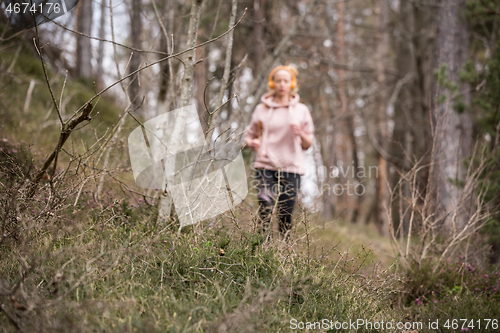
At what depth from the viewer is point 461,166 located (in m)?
4.92

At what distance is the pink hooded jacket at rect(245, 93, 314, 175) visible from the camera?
3371 millimetres

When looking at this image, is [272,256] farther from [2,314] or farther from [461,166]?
[461,166]

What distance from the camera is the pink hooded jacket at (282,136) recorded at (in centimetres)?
337

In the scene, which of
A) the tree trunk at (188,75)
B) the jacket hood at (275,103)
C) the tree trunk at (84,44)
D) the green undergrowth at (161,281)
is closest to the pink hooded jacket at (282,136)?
the jacket hood at (275,103)

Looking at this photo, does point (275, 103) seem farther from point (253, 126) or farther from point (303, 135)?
point (303, 135)

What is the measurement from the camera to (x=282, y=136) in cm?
345

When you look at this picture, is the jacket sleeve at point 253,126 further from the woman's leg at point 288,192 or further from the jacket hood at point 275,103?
the woman's leg at point 288,192

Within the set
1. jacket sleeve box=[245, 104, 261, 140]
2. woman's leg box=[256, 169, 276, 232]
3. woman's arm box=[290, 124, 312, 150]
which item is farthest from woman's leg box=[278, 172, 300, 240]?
jacket sleeve box=[245, 104, 261, 140]

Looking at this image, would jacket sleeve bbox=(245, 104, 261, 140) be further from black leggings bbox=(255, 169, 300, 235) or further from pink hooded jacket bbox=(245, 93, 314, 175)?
black leggings bbox=(255, 169, 300, 235)

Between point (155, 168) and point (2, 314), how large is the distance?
1.61 metres

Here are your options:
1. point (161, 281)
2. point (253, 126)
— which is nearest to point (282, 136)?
point (253, 126)

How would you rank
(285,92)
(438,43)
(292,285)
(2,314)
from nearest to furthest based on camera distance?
(2,314) < (292,285) < (285,92) < (438,43)

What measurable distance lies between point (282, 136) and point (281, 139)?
3cm

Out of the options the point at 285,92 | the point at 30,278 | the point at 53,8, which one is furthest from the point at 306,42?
the point at 30,278
